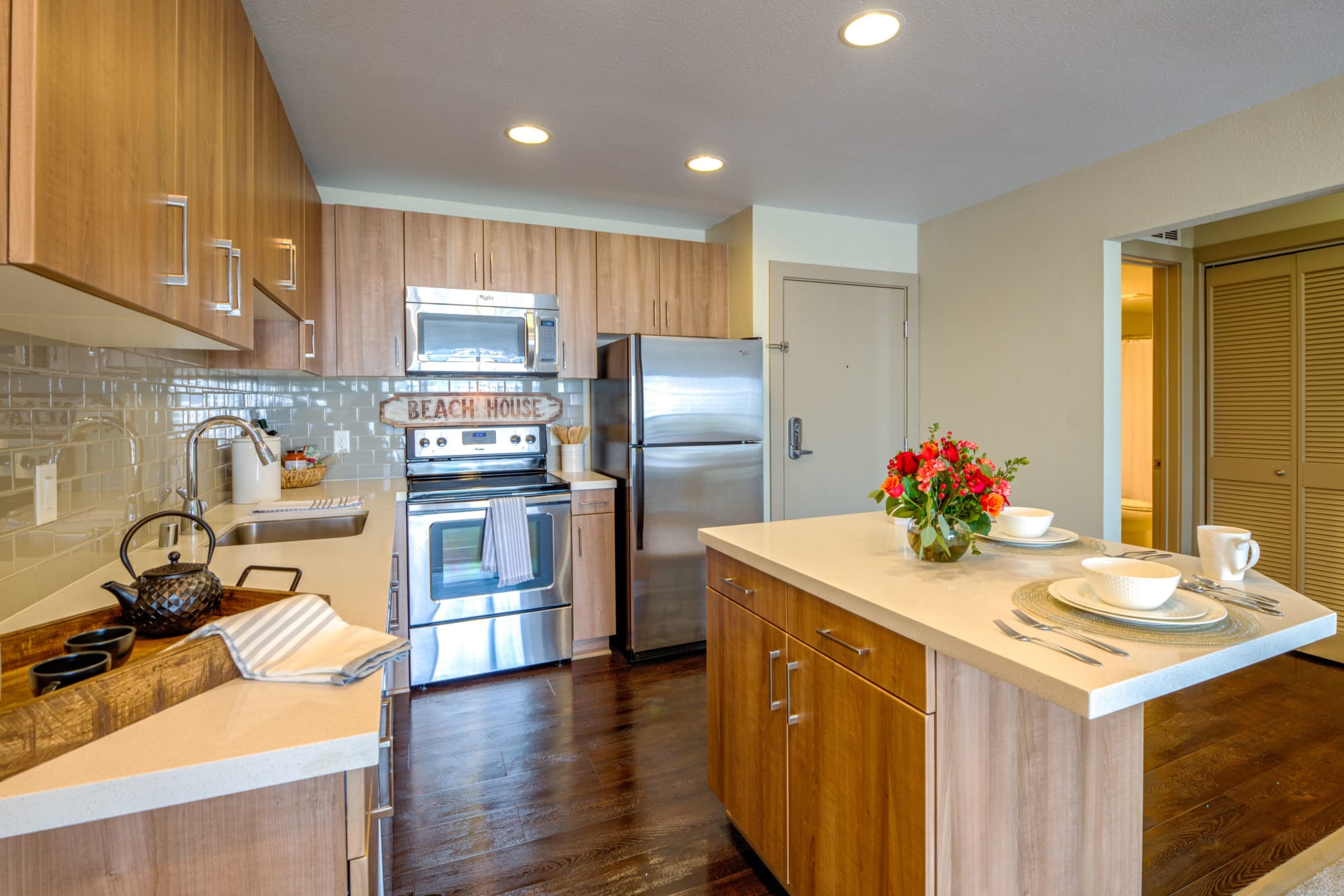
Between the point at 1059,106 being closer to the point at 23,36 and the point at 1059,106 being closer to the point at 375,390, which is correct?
the point at 23,36

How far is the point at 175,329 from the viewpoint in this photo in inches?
48.9

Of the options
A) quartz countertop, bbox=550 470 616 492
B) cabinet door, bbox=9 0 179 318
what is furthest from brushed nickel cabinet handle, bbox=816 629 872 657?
quartz countertop, bbox=550 470 616 492

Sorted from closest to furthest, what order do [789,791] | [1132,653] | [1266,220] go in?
1. [1132,653]
2. [789,791]
3. [1266,220]

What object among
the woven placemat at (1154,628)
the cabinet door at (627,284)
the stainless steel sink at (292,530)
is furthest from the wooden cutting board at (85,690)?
the cabinet door at (627,284)

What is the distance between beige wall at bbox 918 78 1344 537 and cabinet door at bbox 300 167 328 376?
130 inches

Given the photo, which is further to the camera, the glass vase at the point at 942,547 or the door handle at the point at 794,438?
the door handle at the point at 794,438

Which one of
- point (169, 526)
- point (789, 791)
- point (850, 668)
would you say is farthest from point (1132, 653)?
point (169, 526)

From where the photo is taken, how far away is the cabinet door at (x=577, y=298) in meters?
3.47

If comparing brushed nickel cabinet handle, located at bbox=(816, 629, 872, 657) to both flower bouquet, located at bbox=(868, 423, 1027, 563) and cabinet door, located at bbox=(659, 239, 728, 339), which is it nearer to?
flower bouquet, located at bbox=(868, 423, 1027, 563)

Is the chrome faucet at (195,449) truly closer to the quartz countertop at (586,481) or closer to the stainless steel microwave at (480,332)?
the stainless steel microwave at (480,332)

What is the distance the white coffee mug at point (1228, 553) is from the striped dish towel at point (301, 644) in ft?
4.83

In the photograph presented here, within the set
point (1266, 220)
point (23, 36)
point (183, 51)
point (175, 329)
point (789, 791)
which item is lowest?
point (789, 791)

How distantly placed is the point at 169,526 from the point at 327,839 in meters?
1.44

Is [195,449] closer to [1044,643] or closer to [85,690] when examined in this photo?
[85,690]
